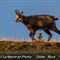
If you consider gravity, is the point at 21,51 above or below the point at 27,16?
below

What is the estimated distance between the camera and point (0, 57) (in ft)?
31.2

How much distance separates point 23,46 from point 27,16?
1.07 metres

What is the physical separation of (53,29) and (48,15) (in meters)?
0.45

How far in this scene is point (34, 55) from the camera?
9.65 meters

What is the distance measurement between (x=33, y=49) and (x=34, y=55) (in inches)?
45.1

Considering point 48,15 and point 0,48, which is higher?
point 48,15

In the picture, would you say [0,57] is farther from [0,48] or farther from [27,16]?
[27,16]

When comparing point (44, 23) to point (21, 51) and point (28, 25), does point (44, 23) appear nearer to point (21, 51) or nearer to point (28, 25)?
point (28, 25)

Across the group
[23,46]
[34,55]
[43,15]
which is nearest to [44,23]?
[43,15]

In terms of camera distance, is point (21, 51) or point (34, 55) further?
point (21, 51)

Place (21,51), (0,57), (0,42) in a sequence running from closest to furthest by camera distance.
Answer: (0,57) → (21,51) → (0,42)

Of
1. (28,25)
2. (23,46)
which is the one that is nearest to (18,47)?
(23,46)

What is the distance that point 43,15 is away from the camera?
11477mm

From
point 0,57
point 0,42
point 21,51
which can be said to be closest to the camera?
point 0,57
